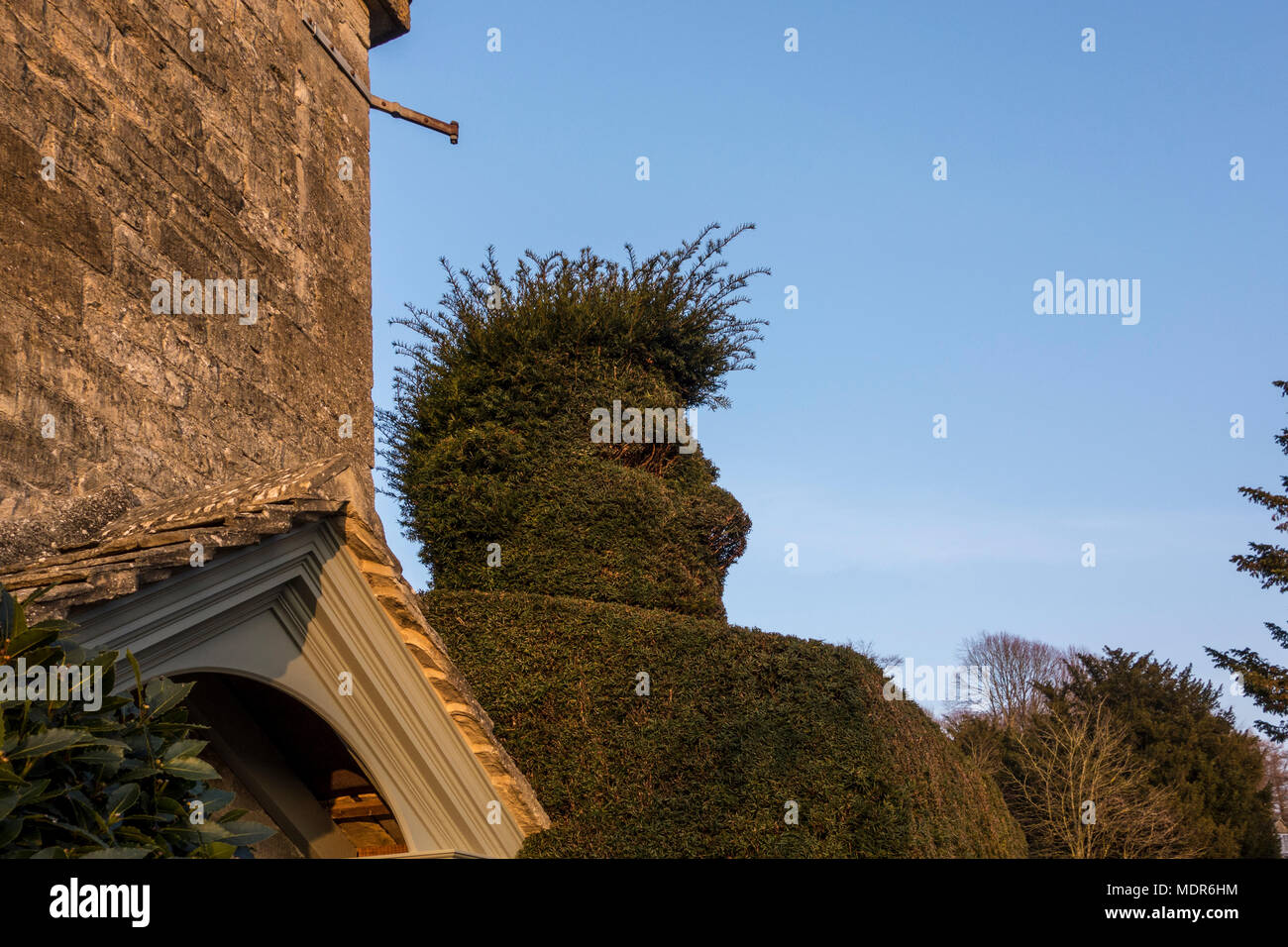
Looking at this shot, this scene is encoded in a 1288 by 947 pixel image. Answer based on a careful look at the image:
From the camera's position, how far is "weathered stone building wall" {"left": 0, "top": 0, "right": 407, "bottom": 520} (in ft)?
14.5

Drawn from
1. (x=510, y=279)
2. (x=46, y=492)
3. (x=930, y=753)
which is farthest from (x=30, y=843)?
(x=510, y=279)

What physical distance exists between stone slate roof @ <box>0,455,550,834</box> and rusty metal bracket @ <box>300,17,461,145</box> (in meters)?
3.90

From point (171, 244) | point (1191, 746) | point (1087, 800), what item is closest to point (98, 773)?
point (171, 244)

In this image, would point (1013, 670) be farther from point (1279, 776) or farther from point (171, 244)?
point (171, 244)

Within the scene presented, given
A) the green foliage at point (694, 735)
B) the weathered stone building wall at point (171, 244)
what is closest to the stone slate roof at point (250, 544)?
the weathered stone building wall at point (171, 244)

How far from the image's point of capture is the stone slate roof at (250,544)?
11.2 feet

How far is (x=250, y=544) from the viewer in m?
3.86

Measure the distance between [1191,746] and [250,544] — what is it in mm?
29484

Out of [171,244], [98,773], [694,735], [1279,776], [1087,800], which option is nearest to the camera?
[98,773]

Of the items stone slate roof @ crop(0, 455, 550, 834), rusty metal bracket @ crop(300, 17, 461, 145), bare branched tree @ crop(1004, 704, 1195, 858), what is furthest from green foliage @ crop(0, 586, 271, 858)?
bare branched tree @ crop(1004, 704, 1195, 858)

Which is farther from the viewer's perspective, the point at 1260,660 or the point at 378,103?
the point at 1260,660

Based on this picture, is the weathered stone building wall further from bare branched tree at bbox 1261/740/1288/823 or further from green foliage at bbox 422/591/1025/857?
bare branched tree at bbox 1261/740/1288/823

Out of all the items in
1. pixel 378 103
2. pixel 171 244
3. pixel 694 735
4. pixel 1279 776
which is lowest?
pixel 1279 776

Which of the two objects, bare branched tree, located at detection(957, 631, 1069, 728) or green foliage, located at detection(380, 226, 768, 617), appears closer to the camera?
green foliage, located at detection(380, 226, 768, 617)
